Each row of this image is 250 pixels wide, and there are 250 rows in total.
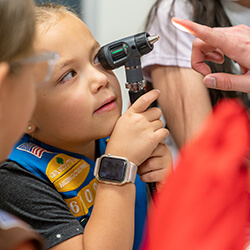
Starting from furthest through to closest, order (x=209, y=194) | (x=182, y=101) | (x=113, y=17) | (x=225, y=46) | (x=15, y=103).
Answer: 1. (x=113, y=17)
2. (x=182, y=101)
3. (x=225, y=46)
4. (x=15, y=103)
5. (x=209, y=194)

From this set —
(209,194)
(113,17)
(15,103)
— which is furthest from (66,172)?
(113,17)

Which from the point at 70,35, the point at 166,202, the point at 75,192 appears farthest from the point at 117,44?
the point at 166,202

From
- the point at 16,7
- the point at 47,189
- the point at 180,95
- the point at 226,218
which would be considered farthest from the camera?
the point at 180,95

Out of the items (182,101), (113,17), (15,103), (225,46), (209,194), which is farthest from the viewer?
(113,17)

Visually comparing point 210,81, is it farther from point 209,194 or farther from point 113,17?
point 113,17

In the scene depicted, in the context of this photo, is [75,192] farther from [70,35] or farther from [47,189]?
[70,35]

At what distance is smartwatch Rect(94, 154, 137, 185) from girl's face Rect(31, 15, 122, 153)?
90 millimetres

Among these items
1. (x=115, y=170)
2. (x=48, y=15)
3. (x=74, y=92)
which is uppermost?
(x=48, y=15)

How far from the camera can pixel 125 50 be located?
88cm

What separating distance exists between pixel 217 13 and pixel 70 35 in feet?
2.00

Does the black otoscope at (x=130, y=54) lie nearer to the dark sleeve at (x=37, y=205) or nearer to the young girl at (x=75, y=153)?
the young girl at (x=75, y=153)

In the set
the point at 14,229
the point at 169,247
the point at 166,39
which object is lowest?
the point at 166,39

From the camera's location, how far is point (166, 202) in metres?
0.25

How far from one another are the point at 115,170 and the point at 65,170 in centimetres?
14
